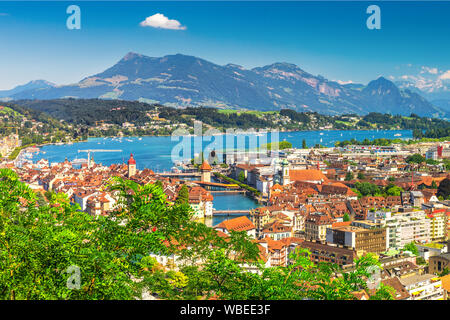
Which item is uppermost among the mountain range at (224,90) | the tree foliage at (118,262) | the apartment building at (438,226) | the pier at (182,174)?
the mountain range at (224,90)

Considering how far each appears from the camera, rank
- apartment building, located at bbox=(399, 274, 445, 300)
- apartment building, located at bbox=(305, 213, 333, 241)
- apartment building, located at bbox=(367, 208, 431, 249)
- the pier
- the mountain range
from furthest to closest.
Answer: the mountain range < the pier < apartment building, located at bbox=(305, 213, 333, 241) < apartment building, located at bbox=(367, 208, 431, 249) < apartment building, located at bbox=(399, 274, 445, 300)

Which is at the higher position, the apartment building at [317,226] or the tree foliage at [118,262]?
the tree foliage at [118,262]

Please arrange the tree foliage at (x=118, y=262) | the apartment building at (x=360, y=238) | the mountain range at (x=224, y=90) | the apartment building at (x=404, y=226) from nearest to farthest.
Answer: the tree foliage at (x=118, y=262) → the apartment building at (x=360, y=238) → the apartment building at (x=404, y=226) → the mountain range at (x=224, y=90)

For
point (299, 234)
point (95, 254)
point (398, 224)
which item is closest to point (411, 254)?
point (398, 224)

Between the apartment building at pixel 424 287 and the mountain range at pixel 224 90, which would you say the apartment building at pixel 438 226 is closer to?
the apartment building at pixel 424 287

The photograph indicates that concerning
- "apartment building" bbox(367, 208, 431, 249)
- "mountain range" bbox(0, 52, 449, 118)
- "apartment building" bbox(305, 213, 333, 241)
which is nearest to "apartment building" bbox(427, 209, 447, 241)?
"apartment building" bbox(367, 208, 431, 249)

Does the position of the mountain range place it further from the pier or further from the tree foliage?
the tree foliage

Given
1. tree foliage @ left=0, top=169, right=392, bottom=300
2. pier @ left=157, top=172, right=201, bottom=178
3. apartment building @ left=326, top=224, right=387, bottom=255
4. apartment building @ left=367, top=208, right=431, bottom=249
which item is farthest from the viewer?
pier @ left=157, top=172, right=201, bottom=178

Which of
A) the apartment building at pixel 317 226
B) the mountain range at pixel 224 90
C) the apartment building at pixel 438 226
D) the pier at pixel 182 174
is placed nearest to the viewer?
the apartment building at pixel 317 226

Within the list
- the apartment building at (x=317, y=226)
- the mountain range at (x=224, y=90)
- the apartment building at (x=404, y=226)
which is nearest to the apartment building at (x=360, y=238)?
the apartment building at (x=404, y=226)
